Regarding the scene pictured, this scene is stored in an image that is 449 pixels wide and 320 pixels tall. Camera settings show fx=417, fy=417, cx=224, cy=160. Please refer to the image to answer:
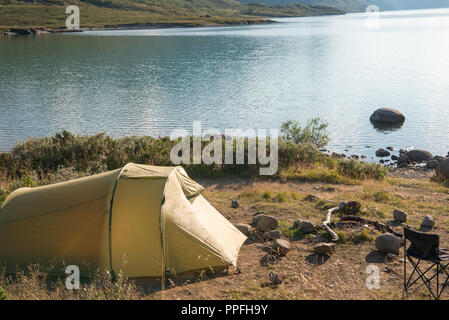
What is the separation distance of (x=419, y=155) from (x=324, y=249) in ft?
73.3

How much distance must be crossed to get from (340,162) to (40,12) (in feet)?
515

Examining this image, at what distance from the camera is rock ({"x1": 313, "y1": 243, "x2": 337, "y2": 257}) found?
34.4 feet

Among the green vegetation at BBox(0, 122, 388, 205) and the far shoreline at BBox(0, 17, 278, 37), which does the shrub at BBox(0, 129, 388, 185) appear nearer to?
the green vegetation at BBox(0, 122, 388, 205)

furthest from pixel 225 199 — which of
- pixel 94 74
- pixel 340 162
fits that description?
pixel 94 74

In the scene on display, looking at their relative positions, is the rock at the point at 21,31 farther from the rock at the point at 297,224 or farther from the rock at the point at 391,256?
the rock at the point at 391,256

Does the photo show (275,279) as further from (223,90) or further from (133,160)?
(223,90)

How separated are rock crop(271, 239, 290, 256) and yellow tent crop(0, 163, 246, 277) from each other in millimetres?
1208

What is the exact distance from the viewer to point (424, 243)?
8.40 metres

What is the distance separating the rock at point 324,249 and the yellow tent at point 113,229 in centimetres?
217

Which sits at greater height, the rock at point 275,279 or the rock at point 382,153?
the rock at point 275,279

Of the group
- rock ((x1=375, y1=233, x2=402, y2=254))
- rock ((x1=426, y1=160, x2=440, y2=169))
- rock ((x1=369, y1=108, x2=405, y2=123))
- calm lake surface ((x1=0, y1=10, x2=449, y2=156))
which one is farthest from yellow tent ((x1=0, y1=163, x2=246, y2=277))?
rock ((x1=369, y1=108, x2=405, y2=123))

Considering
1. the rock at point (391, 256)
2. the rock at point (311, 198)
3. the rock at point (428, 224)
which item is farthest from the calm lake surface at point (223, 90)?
the rock at point (391, 256)

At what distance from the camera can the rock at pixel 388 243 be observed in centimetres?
1055

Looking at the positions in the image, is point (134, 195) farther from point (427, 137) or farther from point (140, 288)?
point (427, 137)
